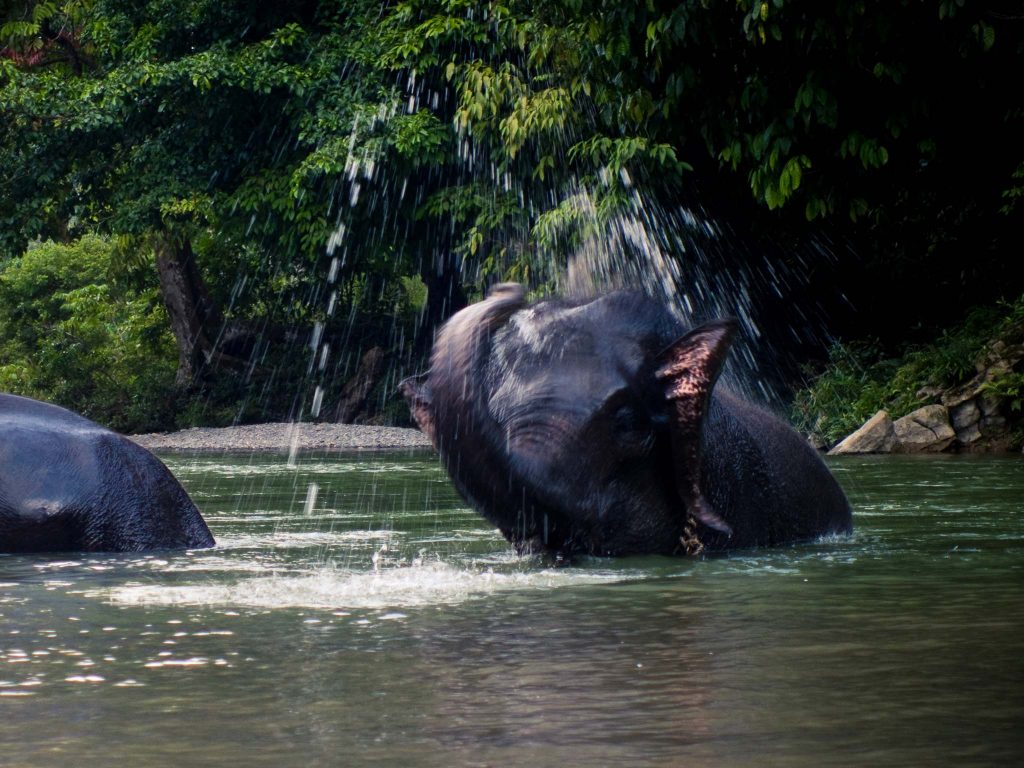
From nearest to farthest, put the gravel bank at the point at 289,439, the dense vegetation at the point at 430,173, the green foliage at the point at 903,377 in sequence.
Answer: the dense vegetation at the point at 430,173 < the green foliage at the point at 903,377 < the gravel bank at the point at 289,439

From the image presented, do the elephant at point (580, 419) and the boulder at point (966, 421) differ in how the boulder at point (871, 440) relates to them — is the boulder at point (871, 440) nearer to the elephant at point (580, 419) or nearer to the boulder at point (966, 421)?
the boulder at point (966, 421)

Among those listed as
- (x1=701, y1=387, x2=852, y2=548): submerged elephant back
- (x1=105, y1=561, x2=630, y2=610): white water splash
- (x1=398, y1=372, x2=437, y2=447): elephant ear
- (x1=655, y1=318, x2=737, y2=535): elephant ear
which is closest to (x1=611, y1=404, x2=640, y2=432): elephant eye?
(x1=655, y1=318, x2=737, y2=535): elephant ear

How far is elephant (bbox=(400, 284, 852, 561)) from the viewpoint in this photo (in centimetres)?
655

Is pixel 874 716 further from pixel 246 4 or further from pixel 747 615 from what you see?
pixel 246 4

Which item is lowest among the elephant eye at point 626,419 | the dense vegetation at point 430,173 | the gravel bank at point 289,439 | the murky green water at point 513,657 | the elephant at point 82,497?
the murky green water at point 513,657

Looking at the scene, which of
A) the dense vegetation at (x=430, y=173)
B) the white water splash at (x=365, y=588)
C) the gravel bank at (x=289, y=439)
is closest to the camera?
the white water splash at (x=365, y=588)

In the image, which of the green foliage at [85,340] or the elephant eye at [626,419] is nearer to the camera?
the elephant eye at [626,419]

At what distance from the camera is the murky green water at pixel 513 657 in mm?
3330

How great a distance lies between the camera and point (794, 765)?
10.2ft

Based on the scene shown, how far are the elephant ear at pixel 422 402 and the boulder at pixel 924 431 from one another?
1129 cm

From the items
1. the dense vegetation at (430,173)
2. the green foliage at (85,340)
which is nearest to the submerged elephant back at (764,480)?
the dense vegetation at (430,173)

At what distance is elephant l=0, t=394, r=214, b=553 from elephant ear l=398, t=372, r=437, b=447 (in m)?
1.68

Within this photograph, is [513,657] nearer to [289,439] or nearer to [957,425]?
[957,425]

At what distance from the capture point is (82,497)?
7812 millimetres
